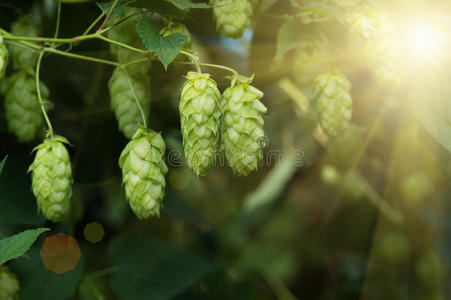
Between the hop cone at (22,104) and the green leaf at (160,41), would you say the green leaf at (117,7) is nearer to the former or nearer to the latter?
the green leaf at (160,41)

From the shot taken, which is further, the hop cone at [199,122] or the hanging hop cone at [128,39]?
the hanging hop cone at [128,39]

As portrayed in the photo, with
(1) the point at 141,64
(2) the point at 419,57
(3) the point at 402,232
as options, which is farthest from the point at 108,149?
(3) the point at 402,232

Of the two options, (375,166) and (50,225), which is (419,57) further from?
(50,225)

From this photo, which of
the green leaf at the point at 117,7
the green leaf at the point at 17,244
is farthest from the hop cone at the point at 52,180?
the green leaf at the point at 117,7

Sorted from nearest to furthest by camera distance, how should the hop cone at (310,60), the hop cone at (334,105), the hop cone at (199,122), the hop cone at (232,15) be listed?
1. the hop cone at (199,122)
2. the hop cone at (232,15)
3. the hop cone at (334,105)
4. the hop cone at (310,60)

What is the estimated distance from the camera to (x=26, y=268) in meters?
1.65

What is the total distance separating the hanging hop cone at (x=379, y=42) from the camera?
1.46 m

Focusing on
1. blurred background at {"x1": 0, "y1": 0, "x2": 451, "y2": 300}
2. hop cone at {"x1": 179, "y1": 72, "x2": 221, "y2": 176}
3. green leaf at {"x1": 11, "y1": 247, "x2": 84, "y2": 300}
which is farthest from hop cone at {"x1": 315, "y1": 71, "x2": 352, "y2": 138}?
green leaf at {"x1": 11, "y1": 247, "x2": 84, "y2": 300}

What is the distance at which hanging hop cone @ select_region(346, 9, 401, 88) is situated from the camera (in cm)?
146

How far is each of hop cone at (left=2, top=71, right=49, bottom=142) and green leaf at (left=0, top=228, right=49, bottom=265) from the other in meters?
0.47

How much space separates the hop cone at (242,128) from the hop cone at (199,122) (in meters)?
0.06

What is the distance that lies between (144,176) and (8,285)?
56 centimetres

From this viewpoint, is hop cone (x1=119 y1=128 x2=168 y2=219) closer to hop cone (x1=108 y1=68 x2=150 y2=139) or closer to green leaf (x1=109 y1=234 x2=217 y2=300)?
hop cone (x1=108 y1=68 x2=150 y2=139)

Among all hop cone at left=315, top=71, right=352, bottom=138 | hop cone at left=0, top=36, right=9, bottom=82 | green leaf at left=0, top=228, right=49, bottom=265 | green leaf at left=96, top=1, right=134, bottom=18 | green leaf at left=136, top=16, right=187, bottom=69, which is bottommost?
green leaf at left=0, top=228, right=49, bottom=265
